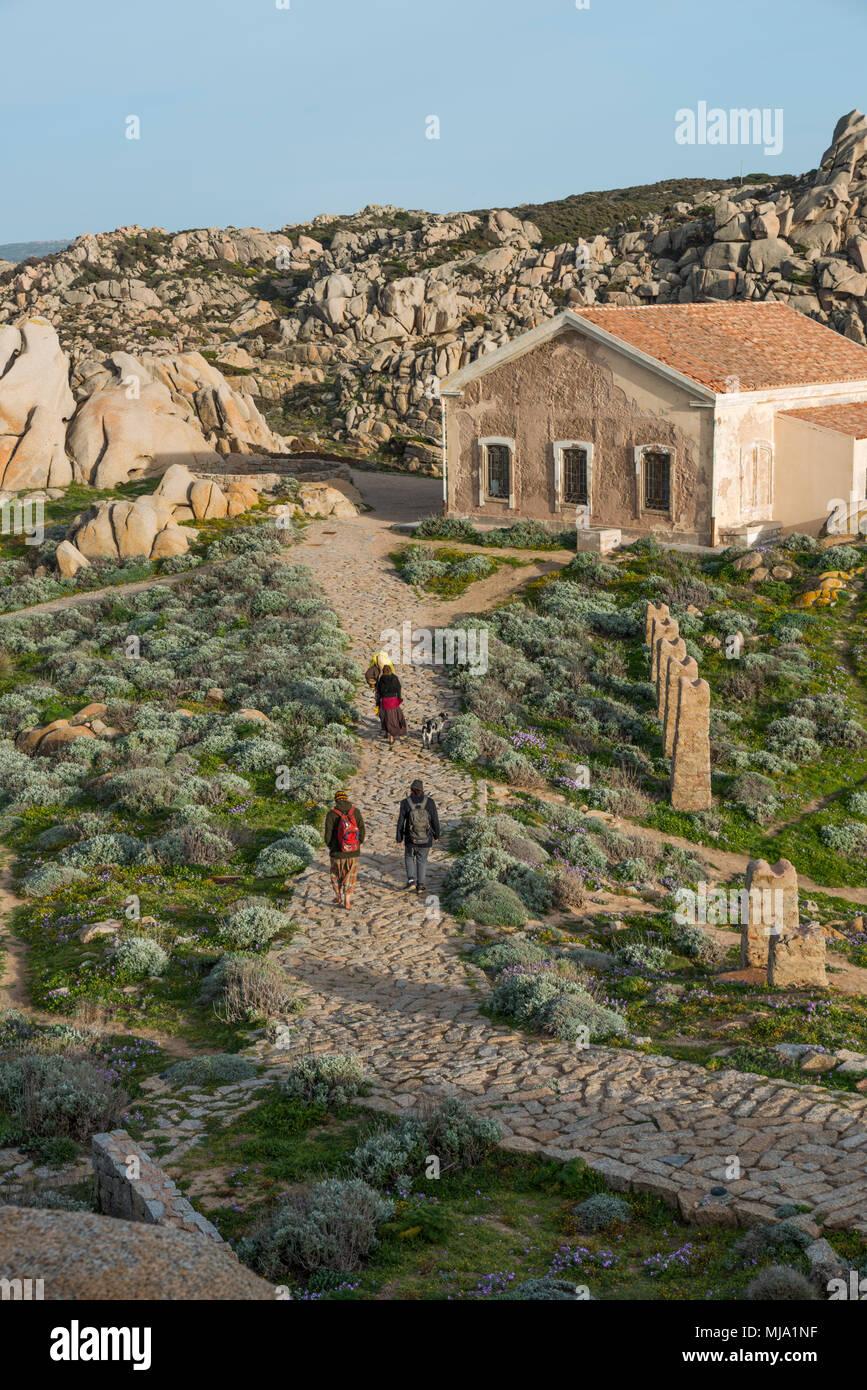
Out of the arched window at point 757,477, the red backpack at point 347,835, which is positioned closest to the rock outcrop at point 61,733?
the red backpack at point 347,835

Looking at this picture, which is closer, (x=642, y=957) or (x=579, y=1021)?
(x=579, y=1021)

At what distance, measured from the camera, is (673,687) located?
23.9 m

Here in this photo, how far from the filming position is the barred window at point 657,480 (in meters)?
35.1

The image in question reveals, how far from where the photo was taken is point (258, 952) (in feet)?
52.4

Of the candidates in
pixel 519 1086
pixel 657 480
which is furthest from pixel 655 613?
pixel 519 1086

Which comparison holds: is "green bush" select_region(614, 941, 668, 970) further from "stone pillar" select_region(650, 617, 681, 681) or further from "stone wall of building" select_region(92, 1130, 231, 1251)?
"stone pillar" select_region(650, 617, 681, 681)

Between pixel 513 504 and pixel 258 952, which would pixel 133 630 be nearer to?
pixel 513 504

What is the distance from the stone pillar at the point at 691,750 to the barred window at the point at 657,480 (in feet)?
44.2

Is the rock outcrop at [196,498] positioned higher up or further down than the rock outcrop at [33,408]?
further down

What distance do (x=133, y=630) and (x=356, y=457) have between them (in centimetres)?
3376

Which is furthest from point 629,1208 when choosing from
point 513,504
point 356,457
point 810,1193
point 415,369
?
point 415,369

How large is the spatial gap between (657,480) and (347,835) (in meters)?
21.4

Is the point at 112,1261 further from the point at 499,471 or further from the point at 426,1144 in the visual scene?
the point at 499,471

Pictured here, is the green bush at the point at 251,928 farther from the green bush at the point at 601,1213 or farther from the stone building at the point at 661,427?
the stone building at the point at 661,427
